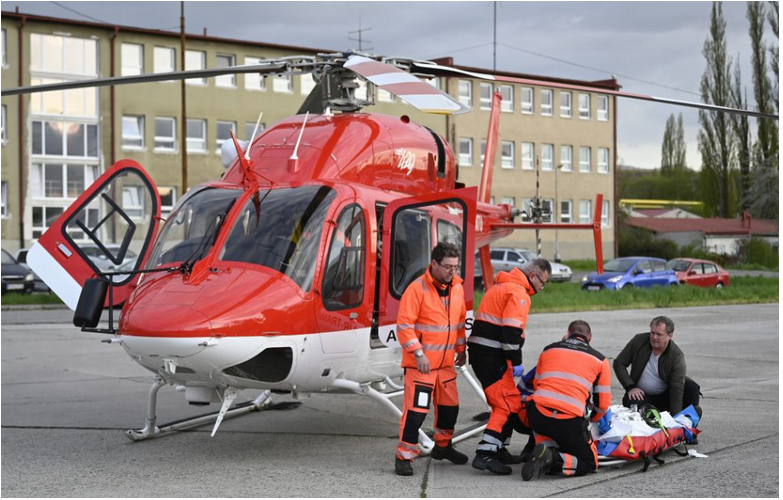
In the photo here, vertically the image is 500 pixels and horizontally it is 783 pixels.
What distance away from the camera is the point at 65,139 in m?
42.5

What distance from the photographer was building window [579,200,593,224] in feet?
186

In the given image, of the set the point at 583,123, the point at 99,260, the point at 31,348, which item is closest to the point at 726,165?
the point at 583,123

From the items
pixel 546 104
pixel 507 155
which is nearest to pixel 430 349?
pixel 507 155

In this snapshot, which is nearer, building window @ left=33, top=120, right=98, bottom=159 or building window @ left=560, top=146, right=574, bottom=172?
building window @ left=33, top=120, right=98, bottom=159

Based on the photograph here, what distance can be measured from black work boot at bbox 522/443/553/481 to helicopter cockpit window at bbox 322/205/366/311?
2.00 m

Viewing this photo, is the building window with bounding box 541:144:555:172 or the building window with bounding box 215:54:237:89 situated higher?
the building window with bounding box 215:54:237:89

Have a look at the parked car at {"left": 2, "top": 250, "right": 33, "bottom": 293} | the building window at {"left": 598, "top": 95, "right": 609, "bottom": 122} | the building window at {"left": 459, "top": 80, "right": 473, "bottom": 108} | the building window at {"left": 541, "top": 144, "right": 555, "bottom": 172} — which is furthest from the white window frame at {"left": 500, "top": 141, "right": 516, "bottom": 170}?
the parked car at {"left": 2, "top": 250, "right": 33, "bottom": 293}

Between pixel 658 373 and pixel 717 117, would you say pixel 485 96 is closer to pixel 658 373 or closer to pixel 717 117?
pixel 717 117

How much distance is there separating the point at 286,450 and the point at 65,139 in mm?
36994

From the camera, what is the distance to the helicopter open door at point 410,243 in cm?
856

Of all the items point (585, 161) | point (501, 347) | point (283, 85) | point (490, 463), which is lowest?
point (490, 463)

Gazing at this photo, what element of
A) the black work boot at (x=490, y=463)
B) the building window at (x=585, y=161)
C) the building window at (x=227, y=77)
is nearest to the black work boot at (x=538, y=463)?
the black work boot at (x=490, y=463)

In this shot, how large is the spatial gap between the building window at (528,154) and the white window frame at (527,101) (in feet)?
5.72

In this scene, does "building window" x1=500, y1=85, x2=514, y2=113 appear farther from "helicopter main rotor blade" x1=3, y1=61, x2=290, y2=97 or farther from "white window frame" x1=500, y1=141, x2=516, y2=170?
"helicopter main rotor blade" x1=3, y1=61, x2=290, y2=97
